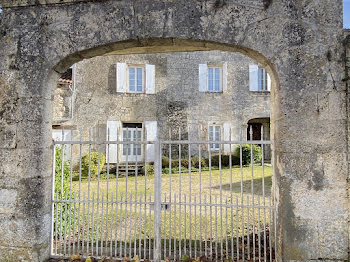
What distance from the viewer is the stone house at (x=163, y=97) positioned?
11523mm

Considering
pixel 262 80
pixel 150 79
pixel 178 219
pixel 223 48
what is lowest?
pixel 178 219

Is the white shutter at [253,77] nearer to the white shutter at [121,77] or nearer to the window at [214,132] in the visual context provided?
the window at [214,132]

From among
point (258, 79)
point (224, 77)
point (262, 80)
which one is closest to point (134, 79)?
point (224, 77)

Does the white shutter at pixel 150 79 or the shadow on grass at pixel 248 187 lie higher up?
the white shutter at pixel 150 79

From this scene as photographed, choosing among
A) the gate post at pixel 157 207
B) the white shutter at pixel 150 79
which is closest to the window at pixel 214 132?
the white shutter at pixel 150 79

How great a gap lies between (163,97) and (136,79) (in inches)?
57.3

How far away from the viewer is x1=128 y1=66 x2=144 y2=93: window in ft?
39.8

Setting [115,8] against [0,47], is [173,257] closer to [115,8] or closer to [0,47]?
[115,8]

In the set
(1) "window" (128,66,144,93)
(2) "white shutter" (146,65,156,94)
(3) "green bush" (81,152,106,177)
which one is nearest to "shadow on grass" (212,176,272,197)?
(3) "green bush" (81,152,106,177)

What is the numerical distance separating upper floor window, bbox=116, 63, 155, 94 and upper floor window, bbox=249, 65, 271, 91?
454 centimetres

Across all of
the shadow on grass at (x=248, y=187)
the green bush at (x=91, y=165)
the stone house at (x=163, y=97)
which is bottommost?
the shadow on grass at (x=248, y=187)

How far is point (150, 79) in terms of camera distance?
12.0 metres

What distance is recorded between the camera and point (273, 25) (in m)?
2.93

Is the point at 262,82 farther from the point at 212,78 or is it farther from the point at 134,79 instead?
the point at 134,79
